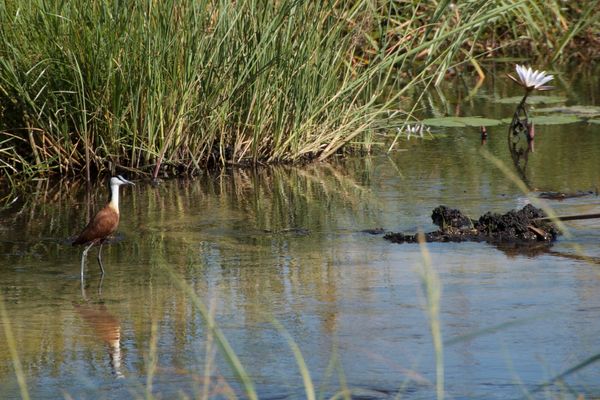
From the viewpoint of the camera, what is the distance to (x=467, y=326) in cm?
441

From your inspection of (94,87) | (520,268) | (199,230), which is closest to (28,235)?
(199,230)

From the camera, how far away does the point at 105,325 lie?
4633 millimetres

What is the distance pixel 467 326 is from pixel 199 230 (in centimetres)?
230

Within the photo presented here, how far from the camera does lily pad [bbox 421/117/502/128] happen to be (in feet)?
31.9

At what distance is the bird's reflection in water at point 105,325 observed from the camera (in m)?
4.18

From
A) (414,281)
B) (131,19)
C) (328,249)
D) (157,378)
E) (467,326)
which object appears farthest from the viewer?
(131,19)

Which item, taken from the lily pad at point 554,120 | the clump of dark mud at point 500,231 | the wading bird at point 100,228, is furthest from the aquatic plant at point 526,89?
the wading bird at point 100,228

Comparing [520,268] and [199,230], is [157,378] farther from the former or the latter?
[199,230]

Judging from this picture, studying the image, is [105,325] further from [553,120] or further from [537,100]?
[537,100]

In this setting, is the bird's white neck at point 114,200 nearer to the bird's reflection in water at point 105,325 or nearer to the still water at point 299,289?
the still water at point 299,289

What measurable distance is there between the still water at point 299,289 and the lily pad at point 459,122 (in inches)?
61.3

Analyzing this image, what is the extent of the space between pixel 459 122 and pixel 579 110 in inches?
44.6

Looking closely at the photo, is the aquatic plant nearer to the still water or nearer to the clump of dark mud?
the still water

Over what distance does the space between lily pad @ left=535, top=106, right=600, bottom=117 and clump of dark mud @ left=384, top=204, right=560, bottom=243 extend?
4245 millimetres
